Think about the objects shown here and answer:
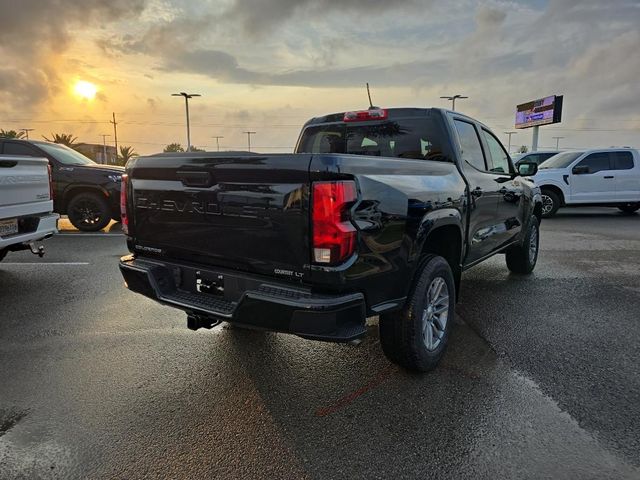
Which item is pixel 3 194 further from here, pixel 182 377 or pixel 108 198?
pixel 108 198

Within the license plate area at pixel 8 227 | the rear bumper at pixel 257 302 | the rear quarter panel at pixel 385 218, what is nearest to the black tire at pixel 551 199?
the rear quarter panel at pixel 385 218

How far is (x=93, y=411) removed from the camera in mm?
2846

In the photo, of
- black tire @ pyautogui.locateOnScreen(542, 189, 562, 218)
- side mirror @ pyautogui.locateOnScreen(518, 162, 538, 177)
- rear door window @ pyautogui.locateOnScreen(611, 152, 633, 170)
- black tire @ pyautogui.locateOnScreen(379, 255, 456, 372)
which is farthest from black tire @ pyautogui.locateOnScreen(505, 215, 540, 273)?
rear door window @ pyautogui.locateOnScreen(611, 152, 633, 170)

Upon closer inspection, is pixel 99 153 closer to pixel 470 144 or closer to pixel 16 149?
pixel 16 149

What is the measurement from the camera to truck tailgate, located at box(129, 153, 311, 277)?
253 centimetres

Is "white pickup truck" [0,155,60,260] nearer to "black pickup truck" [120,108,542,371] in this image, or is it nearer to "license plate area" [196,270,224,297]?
"black pickup truck" [120,108,542,371]

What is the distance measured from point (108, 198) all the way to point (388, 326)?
7828 millimetres

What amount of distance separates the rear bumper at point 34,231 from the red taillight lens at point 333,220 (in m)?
4.19

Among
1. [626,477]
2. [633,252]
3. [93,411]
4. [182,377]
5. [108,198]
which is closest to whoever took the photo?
[626,477]

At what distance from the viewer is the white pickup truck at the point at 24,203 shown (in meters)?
5.04

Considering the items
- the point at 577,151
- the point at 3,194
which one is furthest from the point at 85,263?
the point at 577,151

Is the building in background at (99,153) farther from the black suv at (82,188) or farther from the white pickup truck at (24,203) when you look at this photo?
the white pickup truck at (24,203)

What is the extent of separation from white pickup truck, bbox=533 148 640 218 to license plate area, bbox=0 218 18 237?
1183cm

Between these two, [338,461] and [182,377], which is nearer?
[338,461]
